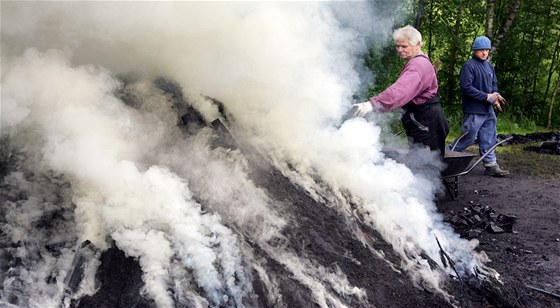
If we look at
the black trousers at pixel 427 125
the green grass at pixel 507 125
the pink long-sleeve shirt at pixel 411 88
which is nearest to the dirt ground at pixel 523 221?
the black trousers at pixel 427 125

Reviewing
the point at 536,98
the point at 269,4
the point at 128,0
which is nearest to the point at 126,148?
the point at 128,0

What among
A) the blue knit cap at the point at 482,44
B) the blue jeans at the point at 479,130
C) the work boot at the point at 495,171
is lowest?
the work boot at the point at 495,171

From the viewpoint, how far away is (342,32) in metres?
4.59

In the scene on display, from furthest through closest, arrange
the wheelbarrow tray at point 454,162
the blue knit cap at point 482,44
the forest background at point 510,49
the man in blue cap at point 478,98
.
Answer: the forest background at point 510,49
the man in blue cap at point 478,98
the blue knit cap at point 482,44
the wheelbarrow tray at point 454,162

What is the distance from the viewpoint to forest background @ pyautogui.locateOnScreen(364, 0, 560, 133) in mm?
11758

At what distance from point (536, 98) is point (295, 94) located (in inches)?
517

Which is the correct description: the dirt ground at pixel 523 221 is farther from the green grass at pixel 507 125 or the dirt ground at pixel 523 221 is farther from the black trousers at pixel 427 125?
the green grass at pixel 507 125

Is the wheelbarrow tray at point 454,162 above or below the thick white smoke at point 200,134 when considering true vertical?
above

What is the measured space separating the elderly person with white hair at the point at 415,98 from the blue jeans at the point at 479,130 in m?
1.78

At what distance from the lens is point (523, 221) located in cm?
509

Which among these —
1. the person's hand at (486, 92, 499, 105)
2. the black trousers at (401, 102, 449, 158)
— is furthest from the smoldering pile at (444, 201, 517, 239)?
the person's hand at (486, 92, 499, 105)

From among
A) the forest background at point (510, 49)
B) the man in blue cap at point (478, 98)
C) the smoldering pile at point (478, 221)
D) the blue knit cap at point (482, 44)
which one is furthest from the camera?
the forest background at point (510, 49)

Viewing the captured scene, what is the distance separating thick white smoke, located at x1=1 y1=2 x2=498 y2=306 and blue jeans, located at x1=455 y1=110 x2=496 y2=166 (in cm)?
222

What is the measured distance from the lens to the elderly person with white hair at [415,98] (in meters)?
4.21
